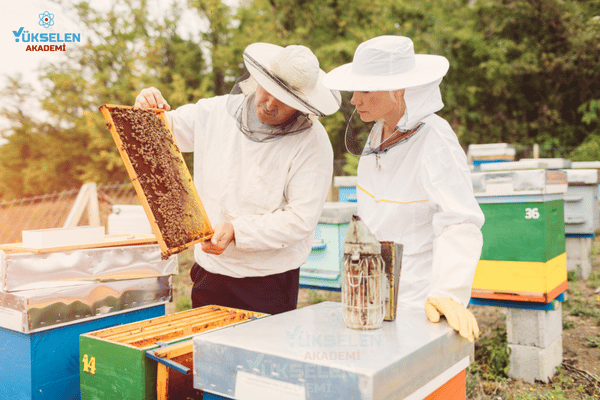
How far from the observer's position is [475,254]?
151cm

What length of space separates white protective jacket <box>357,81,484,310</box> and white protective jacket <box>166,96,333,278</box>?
0.34m

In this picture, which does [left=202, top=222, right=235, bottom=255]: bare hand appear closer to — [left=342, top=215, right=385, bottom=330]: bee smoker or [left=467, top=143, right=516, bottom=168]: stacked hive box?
[left=342, top=215, right=385, bottom=330]: bee smoker

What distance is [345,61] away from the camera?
14.4m

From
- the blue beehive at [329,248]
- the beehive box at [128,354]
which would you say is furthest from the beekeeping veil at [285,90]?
the blue beehive at [329,248]

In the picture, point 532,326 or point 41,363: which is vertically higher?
point 41,363

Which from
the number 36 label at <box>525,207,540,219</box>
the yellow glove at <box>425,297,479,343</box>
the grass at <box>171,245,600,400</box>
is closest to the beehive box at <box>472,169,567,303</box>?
the number 36 label at <box>525,207,540,219</box>

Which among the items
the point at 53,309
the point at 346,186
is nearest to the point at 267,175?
the point at 53,309

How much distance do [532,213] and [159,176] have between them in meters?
2.79

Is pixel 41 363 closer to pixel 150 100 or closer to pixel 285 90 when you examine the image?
pixel 150 100

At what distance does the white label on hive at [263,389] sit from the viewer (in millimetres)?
1000

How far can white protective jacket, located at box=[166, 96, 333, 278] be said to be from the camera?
2.20m

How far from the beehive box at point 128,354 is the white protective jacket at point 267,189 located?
558 millimetres

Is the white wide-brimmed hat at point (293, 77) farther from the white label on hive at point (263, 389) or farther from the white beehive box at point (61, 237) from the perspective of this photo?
the white label on hive at point (263, 389)

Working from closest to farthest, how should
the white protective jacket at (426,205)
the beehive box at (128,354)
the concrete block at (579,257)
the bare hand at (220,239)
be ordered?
the beehive box at (128,354) < the white protective jacket at (426,205) < the bare hand at (220,239) < the concrete block at (579,257)
